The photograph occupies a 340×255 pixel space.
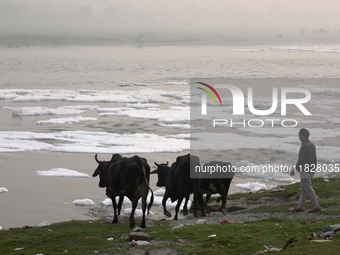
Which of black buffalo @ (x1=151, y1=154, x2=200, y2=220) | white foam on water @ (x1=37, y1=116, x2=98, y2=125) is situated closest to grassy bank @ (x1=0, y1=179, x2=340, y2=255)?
black buffalo @ (x1=151, y1=154, x2=200, y2=220)

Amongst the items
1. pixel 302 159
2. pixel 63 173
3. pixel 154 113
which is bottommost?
pixel 63 173

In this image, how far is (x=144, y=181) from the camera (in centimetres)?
1100

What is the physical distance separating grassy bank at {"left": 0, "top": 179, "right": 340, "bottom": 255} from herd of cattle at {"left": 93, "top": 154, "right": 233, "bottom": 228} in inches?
30.8

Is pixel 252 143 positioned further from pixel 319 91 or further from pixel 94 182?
pixel 319 91

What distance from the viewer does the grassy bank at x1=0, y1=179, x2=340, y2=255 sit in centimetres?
887

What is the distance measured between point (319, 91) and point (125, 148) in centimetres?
3023

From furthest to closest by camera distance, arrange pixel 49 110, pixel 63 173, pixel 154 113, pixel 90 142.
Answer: pixel 154 113
pixel 49 110
pixel 90 142
pixel 63 173

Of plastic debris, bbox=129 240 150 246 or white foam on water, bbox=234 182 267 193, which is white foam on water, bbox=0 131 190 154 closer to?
white foam on water, bbox=234 182 267 193

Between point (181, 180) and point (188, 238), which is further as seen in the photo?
point (181, 180)

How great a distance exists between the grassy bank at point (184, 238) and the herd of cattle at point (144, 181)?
782mm

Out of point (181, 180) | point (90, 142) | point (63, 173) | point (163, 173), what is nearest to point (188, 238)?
point (181, 180)

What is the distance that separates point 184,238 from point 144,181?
180cm

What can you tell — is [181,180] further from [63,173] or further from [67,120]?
[67,120]

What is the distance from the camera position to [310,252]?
7.84 m
